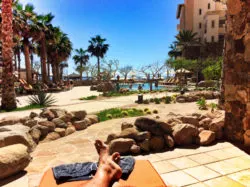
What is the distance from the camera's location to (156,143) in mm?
4402

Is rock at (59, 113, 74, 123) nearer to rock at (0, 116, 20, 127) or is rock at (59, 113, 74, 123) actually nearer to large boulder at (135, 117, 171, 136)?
rock at (0, 116, 20, 127)

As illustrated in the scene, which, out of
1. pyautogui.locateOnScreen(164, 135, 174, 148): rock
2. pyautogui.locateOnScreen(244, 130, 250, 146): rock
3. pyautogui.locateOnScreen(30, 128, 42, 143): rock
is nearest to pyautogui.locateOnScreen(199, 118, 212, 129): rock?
pyautogui.locateOnScreen(244, 130, 250, 146): rock

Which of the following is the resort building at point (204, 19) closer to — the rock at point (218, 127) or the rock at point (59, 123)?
the rock at point (218, 127)

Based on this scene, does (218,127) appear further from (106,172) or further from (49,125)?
(49,125)

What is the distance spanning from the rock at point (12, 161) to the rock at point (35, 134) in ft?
5.26

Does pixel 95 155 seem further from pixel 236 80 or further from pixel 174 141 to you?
pixel 236 80

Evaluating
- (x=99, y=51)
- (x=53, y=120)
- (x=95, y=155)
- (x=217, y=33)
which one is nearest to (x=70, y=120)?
(x=53, y=120)

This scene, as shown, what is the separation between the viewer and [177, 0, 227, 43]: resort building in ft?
133

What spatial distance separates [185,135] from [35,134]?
3588mm

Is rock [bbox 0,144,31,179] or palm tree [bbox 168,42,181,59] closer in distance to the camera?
rock [bbox 0,144,31,179]

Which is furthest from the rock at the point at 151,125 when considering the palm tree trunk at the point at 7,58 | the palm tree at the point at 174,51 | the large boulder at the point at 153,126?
the palm tree at the point at 174,51

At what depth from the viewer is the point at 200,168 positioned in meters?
3.42

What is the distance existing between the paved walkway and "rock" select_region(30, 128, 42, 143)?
23cm

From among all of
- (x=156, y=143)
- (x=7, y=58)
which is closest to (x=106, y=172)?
(x=156, y=143)
